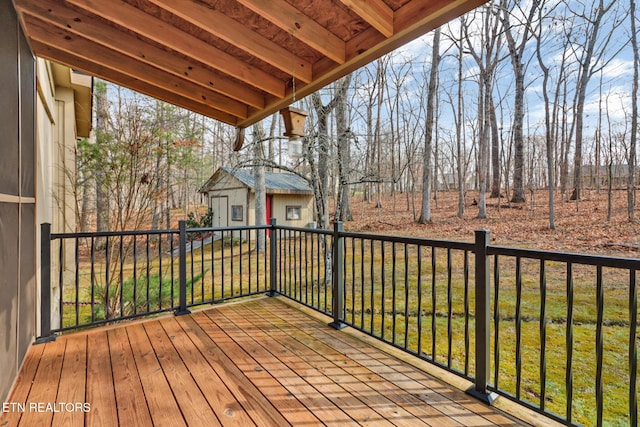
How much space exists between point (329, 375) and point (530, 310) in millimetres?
4509

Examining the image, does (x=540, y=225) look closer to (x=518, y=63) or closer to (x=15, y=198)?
(x=518, y=63)

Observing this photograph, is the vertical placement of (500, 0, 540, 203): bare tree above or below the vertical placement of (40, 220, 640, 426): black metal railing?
above

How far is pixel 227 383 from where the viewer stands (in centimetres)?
210

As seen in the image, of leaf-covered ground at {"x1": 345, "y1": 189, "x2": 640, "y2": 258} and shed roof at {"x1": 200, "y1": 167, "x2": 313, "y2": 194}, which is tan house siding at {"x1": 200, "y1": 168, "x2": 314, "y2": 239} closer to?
shed roof at {"x1": 200, "y1": 167, "x2": 313, "y2": 194}

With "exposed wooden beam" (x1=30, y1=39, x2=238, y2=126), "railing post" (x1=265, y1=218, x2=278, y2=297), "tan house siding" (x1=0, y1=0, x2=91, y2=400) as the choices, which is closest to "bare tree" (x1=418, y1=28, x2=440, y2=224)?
"railing post" (x1=265, y1=218, x2=278, y2=297)

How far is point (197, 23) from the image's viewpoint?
215 cm

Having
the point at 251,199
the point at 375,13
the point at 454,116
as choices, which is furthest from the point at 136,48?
the point at 454,116

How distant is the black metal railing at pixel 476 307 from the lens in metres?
1.79

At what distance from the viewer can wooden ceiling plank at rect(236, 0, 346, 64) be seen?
6.69 ft

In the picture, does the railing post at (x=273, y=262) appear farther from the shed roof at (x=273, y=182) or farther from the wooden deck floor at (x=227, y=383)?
the shed roof at (x=273, y=182)

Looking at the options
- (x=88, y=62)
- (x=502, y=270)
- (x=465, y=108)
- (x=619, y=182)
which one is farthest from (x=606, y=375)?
(x=465, y=108)

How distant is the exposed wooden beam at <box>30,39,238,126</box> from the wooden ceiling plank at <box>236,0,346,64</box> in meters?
1.59

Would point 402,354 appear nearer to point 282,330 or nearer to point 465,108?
point 282,330

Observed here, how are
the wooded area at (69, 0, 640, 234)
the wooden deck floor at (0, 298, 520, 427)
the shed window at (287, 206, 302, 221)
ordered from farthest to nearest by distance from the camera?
the shed window at (287, 206, 302, 221), the wooded area at (69, 0, 640, 234), the wooden deck floor at (0, 298, 520, 427)
